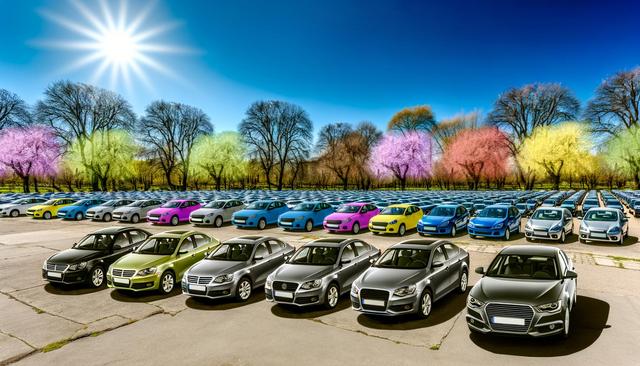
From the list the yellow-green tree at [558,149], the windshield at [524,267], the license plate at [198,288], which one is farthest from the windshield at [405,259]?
the yellow-green tree at [558,149]

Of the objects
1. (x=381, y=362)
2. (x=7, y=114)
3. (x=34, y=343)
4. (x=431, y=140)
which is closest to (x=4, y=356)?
(x=34, y=343)

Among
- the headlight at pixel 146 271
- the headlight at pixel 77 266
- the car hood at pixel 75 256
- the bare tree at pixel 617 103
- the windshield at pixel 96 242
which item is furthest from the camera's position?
the bare tree at pixel 617 103

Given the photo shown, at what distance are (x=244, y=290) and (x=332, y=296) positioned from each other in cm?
214

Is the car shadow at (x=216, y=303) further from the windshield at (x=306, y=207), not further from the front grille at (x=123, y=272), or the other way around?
the windshield at (x=306, y=207)

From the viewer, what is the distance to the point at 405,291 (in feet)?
22.4

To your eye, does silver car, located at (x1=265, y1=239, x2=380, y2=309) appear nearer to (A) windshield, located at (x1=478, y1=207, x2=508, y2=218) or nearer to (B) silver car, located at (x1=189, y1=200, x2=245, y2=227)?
(A) windshield, located at (x1=478, y1=207, x2=508, y2=218)

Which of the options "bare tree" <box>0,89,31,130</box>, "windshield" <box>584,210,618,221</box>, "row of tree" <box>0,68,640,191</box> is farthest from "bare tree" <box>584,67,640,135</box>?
"bare tree" <box>0,89,31,130</box>

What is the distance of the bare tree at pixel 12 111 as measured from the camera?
1906 inches

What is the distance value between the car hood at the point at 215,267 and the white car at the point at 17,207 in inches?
1160

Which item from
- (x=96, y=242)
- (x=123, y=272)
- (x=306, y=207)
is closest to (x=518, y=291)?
(x=123, y=272)

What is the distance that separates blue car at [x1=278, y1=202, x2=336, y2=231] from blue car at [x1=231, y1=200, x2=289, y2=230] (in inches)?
63.4

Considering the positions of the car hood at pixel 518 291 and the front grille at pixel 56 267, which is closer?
the car hood at pixel 518 291

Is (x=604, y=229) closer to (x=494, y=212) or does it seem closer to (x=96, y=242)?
(x=494, y=212)

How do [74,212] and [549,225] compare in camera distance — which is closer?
[549,225]
